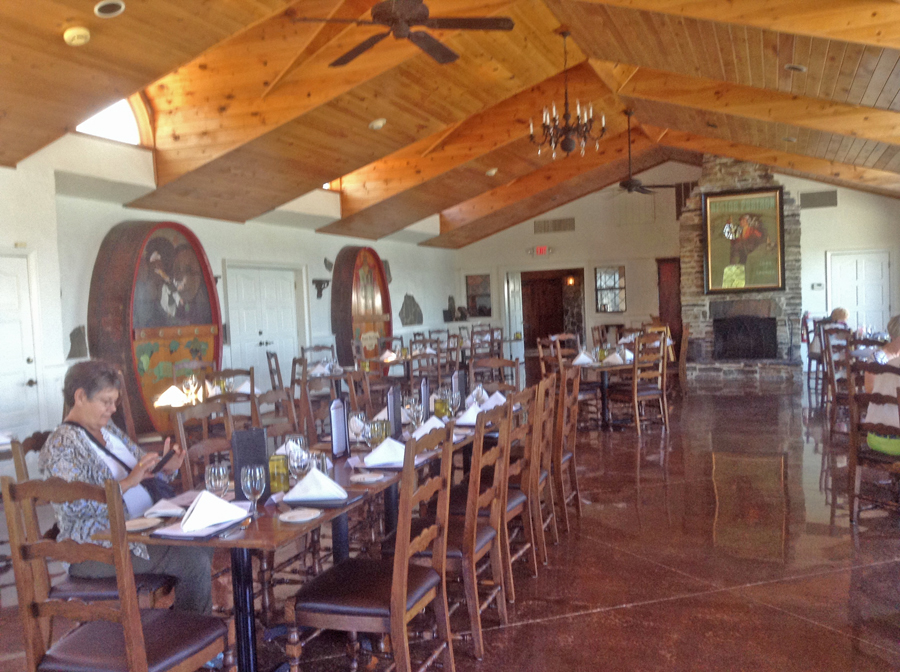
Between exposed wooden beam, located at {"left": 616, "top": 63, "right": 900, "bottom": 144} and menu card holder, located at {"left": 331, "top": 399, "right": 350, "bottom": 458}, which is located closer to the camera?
menu card holder, located at {"left": 331, "top": 399, "right": 350, "bottom": 458}

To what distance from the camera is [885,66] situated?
5.26 meters

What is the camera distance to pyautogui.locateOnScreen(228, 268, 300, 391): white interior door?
9.15 meters

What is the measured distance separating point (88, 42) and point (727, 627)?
4.98 metres

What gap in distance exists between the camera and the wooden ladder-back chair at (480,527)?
2898 mm

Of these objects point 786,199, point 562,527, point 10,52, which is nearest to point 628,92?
point 786,199

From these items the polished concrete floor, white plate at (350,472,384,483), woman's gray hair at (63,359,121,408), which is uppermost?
woman's gray hair at (63,359,121,408)

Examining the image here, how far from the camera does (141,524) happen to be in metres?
2.37

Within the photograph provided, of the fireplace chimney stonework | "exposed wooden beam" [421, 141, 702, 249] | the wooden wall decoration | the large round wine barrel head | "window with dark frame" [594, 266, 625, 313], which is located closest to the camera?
the wooden wall decoration

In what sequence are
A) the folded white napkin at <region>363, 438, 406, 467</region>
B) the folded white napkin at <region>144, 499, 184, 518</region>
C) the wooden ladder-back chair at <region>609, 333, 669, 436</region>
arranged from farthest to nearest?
the wooden ladder-back chair at <region>609, 333, 669, 436</region>
the folded white napkin at <region>363, 438, 406, 467</region>
the folded white napkin at <region>144, 499, 184, 518</region>

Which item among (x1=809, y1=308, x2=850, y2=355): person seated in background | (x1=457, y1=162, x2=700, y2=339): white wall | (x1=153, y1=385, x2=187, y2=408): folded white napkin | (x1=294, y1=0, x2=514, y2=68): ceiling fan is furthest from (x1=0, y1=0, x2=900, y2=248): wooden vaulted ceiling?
(x1=457, y1=162, x2=700, y2=339): white wall

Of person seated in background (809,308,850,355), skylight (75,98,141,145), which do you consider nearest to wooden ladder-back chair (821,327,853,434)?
person seated in background (809,308,850,355)

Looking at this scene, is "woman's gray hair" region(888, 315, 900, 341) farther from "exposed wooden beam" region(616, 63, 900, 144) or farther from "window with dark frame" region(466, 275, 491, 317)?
"window with dark frame" region(466, 275, 491, 317)

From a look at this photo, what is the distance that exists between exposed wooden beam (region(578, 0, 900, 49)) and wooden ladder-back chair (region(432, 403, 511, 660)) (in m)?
3.63

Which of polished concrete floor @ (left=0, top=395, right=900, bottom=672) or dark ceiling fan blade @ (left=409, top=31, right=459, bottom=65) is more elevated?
dark ceiling fan blade @ (left=409, top=31, right=459, bottom=65)
